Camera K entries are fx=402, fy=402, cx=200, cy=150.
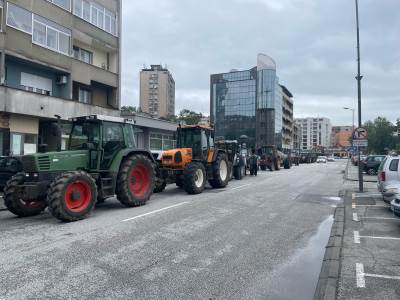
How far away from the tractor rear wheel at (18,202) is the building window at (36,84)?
45.7 feet

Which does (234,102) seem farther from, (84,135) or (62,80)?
(84,135)

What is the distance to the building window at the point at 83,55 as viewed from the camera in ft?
91.3

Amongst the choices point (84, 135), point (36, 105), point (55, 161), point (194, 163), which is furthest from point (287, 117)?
point (55, 161)

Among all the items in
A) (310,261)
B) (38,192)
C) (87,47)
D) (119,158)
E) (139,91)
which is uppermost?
(139,91)

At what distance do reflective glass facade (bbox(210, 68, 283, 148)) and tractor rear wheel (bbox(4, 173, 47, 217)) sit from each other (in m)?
94.9

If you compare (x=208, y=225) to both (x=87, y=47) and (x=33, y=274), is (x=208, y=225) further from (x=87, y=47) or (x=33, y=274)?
(x=87, y=47)

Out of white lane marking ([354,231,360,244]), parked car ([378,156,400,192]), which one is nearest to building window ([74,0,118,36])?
parked car ([378,156,400,192])

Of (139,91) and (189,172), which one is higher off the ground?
(139,91)

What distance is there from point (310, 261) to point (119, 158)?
21.4 feet

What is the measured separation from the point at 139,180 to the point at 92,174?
190 cm

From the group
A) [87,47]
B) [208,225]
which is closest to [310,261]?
[208,225]

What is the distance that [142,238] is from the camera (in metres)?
7.90

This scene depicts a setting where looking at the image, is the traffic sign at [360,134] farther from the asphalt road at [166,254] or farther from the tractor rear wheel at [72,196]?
the tractor rear wheel at [72,196]

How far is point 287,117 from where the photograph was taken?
421 feet
